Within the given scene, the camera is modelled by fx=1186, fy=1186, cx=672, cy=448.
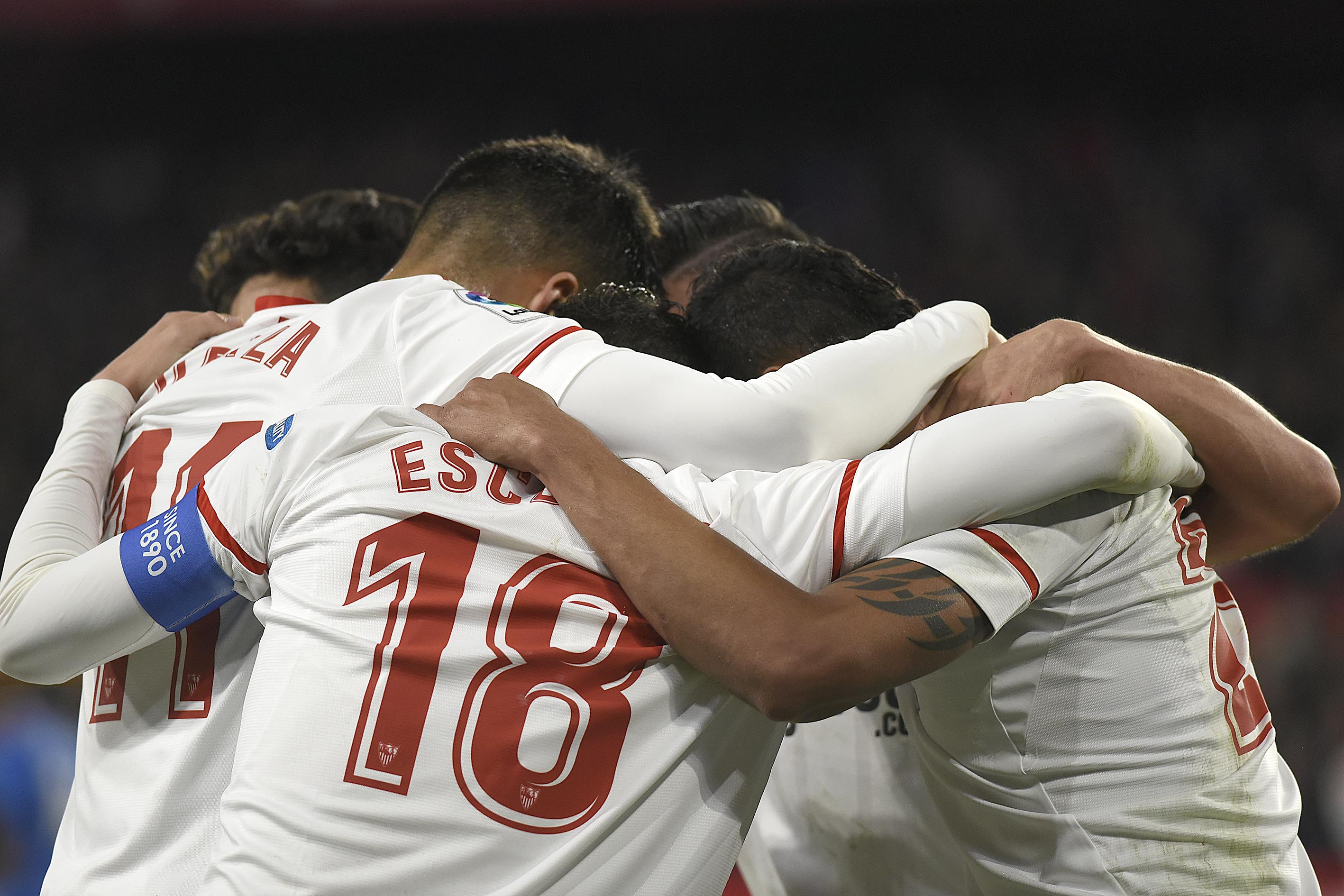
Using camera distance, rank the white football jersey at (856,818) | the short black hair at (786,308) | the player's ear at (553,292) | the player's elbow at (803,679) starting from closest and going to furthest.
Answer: the player's elbow at (803,679) < the short black hair at (786,308) < the white football jersey at (856,818) < the player's ear at (553,292)

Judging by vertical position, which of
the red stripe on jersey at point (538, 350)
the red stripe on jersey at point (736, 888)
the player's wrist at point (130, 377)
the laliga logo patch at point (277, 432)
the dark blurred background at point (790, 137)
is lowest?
the red stripe on jersey at point (736, 888)

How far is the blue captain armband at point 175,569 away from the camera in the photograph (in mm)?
1557

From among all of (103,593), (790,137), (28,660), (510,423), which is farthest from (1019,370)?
(790,137)

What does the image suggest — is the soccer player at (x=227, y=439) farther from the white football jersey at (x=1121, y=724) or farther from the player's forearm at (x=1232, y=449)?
the white football jersey at (x=1121, y=724)

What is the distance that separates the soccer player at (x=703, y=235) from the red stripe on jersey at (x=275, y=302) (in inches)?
32.2

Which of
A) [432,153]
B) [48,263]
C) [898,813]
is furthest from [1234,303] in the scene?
[48,263]

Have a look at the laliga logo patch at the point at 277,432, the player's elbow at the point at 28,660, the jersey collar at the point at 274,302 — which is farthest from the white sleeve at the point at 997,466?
the jersey collar at the point at 274,302

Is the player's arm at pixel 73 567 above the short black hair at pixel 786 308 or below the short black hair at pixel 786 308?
below

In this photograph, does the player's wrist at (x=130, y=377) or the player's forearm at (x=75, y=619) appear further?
the player's wrist at (x=130, y=377)

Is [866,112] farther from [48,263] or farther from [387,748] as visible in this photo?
[387,748]

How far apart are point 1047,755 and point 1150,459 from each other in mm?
439

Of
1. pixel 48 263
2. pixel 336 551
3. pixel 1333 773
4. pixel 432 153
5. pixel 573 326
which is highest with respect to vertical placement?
pixel 573 326

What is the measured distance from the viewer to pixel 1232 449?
175 centimetres

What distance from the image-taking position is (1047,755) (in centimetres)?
164
